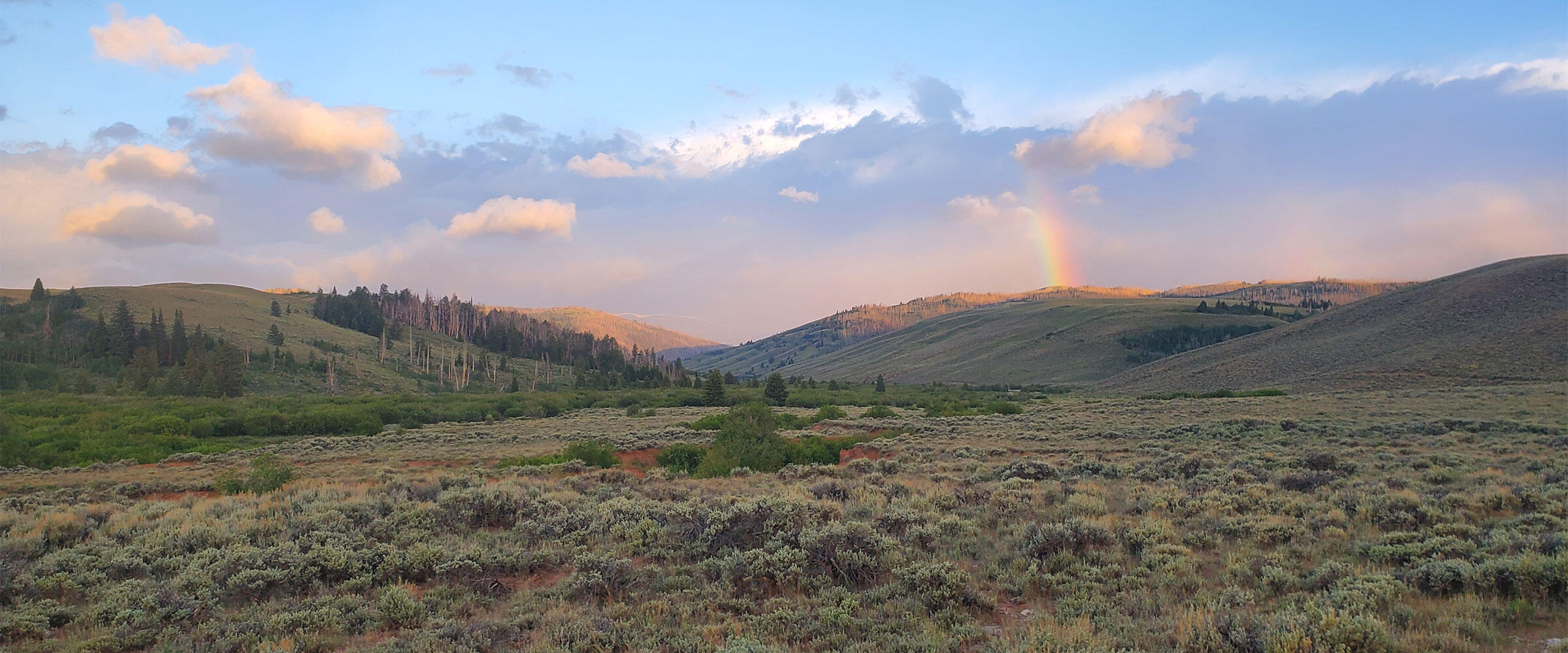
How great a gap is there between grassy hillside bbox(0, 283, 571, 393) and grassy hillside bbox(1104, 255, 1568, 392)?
338 feet

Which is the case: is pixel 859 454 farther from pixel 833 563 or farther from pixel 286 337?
pixel 286 337

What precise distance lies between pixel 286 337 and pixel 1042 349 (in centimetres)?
14153

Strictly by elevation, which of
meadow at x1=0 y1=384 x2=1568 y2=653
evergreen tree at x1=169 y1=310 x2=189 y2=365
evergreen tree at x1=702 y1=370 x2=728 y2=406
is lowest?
evergreen tree at x1=702 y1=370 x2=728 y2=406

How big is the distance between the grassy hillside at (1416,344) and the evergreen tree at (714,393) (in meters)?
56.1

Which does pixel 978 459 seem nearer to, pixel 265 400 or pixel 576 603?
pixel 576 603

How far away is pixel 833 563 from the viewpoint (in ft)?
28.5

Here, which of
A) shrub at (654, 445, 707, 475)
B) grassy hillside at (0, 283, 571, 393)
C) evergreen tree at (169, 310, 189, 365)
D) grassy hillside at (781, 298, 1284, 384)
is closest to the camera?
shrub at (654, 445, 707, 475)

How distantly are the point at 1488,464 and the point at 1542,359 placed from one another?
60.2m

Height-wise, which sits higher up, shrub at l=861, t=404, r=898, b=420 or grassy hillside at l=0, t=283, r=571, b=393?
grassy hillside at l=0, t=283, r=571, b=393

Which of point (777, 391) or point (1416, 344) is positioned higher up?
point (1416, 344)

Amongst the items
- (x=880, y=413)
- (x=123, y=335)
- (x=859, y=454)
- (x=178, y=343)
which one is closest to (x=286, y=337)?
(x=178, y=343)

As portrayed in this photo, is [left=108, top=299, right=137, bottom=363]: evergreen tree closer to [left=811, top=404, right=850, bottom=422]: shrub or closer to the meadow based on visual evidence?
[left=811, top=404, right=850, bottom=422]: shrub

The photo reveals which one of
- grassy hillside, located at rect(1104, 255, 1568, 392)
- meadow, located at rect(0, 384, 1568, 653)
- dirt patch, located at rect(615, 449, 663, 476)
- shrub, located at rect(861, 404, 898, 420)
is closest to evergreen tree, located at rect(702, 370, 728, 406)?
shrub, located at rect(861, 404, 898, 420)

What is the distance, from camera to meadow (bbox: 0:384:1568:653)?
646 centimetres
